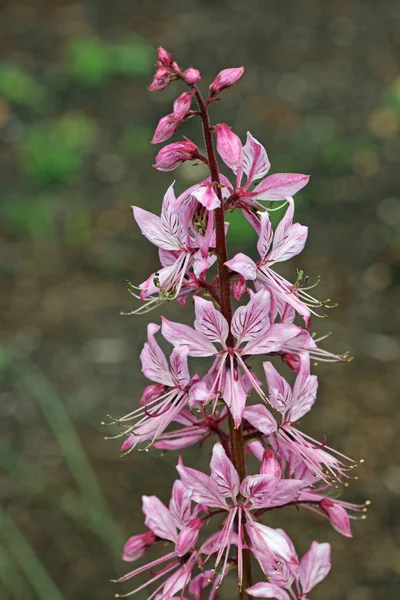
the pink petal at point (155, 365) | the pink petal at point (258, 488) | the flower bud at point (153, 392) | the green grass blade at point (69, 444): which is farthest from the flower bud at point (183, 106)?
the green grass blade at point (69, 444)

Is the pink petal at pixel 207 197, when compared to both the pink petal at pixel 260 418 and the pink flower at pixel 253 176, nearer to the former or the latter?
the pink flower at pixel 253 176

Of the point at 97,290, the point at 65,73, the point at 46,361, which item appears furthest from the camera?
the point at 65,73

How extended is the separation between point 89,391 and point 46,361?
403 mm

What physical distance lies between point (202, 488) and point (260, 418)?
0.15 metres

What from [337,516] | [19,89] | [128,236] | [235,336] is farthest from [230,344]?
[19,89]

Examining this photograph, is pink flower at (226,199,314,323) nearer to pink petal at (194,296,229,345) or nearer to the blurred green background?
pink petal at (194,296,229,345)

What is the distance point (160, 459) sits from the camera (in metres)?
4.13

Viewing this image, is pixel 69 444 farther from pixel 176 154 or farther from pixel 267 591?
pixel 176 154

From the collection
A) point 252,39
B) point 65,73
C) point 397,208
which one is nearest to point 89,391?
point 397,208

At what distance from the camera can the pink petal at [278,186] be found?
1.41 m

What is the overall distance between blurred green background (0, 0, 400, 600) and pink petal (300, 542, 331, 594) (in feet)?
4.43

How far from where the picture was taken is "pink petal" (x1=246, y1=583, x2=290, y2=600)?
1437 millimetres

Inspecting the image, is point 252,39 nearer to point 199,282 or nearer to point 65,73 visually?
point 65,73

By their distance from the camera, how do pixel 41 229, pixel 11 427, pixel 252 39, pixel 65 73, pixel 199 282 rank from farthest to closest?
pixel 252 39 < pixel 65 73 < pixel 41 229 < pixel 11 427 < pixel 199 282
